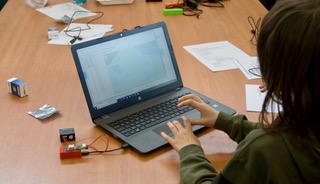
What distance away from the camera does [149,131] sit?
132cm

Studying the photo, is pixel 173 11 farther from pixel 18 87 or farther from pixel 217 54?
pixel 18 87

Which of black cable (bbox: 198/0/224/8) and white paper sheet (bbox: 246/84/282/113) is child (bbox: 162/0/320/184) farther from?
black cable (bbox: 198/0/224/8)

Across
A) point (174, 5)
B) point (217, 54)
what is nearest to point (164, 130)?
point (217, 54)

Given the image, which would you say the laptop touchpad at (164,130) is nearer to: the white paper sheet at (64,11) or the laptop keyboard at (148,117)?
the laptop keyboard at (148,117)

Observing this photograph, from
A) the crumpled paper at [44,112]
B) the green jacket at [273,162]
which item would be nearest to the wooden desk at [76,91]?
the crumpled paper at [44,112]

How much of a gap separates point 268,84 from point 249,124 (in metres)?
0.37

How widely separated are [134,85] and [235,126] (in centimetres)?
37

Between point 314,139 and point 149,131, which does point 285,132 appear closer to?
point 314,139

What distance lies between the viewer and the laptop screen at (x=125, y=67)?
1.37m

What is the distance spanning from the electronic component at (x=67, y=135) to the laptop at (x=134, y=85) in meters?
0.09

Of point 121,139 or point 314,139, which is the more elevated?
point 314,139

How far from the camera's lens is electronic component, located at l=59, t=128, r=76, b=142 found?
1.30 meters

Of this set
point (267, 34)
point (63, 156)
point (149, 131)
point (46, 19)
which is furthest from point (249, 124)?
point (46, 19)

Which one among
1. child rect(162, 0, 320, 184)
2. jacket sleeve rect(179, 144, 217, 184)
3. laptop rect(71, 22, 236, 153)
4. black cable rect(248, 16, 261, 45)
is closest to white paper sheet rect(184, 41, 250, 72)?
black cable rect(248, 16, 261, 45)
